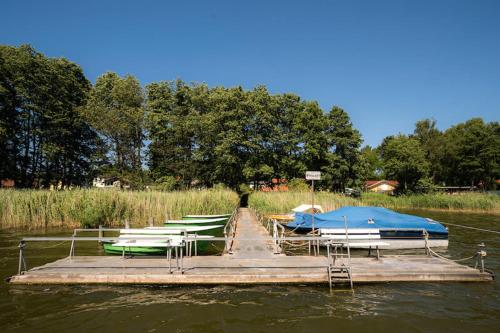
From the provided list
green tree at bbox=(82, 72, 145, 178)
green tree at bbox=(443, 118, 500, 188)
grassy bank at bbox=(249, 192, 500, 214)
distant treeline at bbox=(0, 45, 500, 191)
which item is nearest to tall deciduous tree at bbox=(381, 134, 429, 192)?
distant treeline at bbox=(0, 45, 500, 191)

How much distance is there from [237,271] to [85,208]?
16.2 meters

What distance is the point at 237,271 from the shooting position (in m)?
10.2

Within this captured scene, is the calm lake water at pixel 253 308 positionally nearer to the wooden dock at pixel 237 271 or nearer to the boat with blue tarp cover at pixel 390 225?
the wooden dock at pixel 237 271

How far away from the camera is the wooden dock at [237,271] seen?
9812mm

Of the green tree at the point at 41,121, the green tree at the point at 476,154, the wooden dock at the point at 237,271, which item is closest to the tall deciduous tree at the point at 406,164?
the green tree at the point at 476,154

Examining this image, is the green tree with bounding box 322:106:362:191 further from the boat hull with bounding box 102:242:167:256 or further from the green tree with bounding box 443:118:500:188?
the boat hull with bounding box 102:242:167:256

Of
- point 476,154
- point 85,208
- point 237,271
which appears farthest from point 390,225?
point 476,154

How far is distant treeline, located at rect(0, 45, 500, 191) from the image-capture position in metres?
44.6

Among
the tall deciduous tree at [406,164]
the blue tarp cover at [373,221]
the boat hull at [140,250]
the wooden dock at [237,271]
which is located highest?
the tall deciduous tree at [406,164]

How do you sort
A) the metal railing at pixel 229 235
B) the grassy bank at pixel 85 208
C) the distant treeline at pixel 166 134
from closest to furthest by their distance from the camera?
the metal railing at pixel 229 235 → the grassy bank at pixel 85 208 → the distant treeline at pixel 166 134

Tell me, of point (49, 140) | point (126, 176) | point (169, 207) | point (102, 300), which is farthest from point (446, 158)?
point (102, 300)

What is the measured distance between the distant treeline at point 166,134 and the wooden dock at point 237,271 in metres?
36.5

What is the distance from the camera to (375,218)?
16062 millimetres

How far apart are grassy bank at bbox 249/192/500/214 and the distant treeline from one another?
33.9 ft
